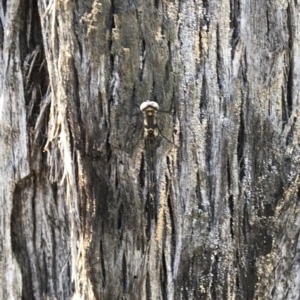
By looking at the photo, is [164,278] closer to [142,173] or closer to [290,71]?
[142,173]

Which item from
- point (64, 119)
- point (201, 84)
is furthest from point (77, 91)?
point (201, 84)

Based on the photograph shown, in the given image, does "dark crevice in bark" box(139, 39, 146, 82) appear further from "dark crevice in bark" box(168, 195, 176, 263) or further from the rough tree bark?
"dark crevice in bark" box(168, 195, 176, 263)

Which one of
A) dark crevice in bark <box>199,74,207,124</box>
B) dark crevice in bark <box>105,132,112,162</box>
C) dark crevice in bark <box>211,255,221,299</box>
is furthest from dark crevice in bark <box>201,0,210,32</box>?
dark crevice in bark <box>211,255,221,299</box>

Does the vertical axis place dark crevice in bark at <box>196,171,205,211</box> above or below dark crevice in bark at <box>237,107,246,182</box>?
below

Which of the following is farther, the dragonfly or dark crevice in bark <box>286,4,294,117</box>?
dark crevice in bark <box>286,4,294,117</box>

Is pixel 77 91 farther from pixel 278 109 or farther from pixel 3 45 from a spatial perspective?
pixel 278 109

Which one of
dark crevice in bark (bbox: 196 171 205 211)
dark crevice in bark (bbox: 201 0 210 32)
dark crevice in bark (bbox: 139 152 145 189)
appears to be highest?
dark crevice in bark (bbox: 201 0 210 32)

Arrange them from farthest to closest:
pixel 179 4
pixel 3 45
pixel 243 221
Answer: pixel 3 45
pixel 243 221
pixel 179 4
